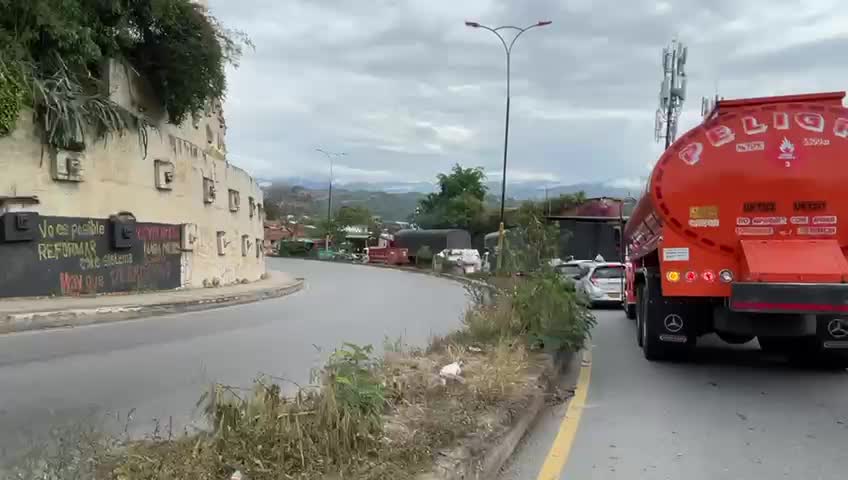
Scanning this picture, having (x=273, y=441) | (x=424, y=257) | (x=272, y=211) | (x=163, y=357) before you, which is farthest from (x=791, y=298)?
(x=272, y=211)

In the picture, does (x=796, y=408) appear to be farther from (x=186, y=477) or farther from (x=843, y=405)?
(x=186, y=477)

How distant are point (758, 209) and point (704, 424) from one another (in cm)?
295

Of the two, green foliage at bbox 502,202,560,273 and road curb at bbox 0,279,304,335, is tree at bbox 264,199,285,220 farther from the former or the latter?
green foliage at bbox 502,202,560,273

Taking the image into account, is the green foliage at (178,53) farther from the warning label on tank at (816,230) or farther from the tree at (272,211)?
the tree at (272,211)

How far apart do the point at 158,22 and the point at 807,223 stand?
19.0 m

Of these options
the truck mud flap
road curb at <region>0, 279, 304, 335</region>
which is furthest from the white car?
the truck mud flap

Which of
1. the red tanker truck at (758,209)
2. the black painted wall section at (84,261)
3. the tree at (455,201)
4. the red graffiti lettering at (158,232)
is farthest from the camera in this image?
the tree at (455,201)

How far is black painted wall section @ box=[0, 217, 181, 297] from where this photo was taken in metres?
16.4

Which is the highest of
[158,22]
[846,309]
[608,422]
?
[158,22]

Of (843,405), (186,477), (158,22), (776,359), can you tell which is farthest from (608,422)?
(158,22)

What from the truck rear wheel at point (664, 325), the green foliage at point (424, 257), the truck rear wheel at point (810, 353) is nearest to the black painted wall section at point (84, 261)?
the truck rear wheel at point (664, 325)

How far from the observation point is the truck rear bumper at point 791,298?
770cm

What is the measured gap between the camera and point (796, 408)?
7.42 m

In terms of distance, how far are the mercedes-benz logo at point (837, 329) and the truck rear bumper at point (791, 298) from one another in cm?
123
